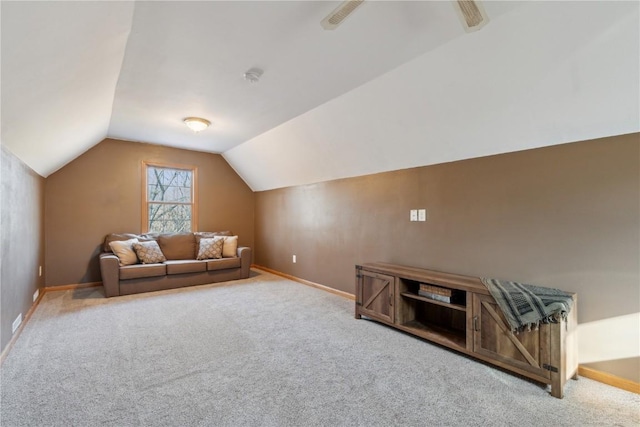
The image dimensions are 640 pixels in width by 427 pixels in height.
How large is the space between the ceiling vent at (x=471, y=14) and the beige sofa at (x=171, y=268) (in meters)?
4.74

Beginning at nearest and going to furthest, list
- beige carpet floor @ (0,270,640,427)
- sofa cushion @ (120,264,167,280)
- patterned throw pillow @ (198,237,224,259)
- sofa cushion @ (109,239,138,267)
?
beige carpet floor @ (0,270,640,427), sofa cushion @ (120,264,167,280), sofa cushion @ (109,239,138,267), patterned throw pillow @ (198,237,224,259)

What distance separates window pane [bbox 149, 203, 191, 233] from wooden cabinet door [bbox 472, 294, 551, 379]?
5.21 metres

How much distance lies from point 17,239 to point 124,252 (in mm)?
1617

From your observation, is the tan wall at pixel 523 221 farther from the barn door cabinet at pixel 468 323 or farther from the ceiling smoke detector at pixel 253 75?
the ceiling smoke detector at pixel 253 75

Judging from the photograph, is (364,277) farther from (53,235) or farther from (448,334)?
(53,235)

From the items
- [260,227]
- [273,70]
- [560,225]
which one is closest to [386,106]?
[273,70]

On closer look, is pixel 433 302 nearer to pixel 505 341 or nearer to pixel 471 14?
pixel 505 341

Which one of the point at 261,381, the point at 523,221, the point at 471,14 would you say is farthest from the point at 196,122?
the point at 523,221

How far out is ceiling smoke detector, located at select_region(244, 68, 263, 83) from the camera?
2625 millimetres

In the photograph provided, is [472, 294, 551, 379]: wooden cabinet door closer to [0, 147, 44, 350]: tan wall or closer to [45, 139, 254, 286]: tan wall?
[0, 147, 44, 350]: tan wall

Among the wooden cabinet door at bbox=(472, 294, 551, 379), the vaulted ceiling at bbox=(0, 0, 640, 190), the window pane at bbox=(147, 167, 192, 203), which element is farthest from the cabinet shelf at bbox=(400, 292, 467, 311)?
the window pane at bbox=(147, 167, 192, 203)

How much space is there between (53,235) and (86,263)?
612 mm

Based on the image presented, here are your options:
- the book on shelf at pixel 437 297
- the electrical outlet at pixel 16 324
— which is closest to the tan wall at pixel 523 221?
the book on shelf at pixel 437 297

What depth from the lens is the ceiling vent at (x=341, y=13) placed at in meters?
1.43
